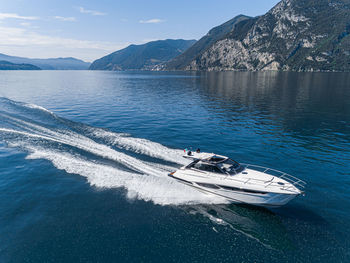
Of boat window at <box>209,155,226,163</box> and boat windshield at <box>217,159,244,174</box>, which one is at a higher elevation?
boat window at <box>209,155,226,163</box>

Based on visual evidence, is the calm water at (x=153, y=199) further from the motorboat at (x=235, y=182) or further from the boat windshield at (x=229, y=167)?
the boat windshield at (x=229, y=167)

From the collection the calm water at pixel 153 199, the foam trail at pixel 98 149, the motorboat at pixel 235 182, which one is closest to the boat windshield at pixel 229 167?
the motorboat at pixel 235 182

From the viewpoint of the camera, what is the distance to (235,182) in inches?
A: 671

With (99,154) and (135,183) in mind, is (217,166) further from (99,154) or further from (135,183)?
(99,154)

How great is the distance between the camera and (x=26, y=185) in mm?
19750

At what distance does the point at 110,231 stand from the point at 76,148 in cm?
1625

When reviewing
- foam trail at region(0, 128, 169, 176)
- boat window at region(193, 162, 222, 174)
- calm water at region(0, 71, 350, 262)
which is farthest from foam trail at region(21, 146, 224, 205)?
boat window at region(193, 162, 222, 174)

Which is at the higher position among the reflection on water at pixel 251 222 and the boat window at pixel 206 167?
the boat window at pixel 206 167

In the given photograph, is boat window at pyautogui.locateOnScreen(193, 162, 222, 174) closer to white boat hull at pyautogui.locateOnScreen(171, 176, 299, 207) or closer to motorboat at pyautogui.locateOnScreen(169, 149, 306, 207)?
motorboat at pyautogui.locateOnScreen(169, 149, 306, 207)

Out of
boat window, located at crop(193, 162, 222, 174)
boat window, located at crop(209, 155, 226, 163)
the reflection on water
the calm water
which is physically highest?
boat window, located at crop(209, 155, 226, 163)

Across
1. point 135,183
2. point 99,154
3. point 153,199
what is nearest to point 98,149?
point 99,154

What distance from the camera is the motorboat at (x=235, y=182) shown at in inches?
622

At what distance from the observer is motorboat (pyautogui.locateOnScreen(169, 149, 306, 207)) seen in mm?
15797

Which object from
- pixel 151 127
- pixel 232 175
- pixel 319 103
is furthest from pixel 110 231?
pixel 319 103
